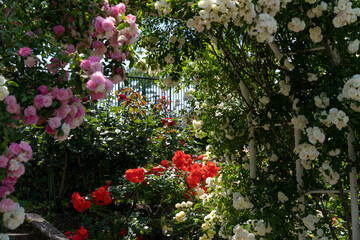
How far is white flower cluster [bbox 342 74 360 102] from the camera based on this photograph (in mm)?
1935

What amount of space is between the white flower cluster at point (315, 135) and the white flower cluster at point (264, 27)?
0.52m

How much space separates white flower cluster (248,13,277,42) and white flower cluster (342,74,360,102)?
44 cm

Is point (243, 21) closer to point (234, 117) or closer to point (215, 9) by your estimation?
point (215, 9)

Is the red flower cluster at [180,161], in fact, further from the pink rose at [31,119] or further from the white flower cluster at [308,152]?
the pink rose at [31,119]

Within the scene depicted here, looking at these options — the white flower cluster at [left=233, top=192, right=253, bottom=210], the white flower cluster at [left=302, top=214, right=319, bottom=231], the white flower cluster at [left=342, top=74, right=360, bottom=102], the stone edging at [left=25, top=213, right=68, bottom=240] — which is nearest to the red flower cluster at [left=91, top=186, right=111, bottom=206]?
the stone edging at [left=25, top=213, right=68, bottom=240]

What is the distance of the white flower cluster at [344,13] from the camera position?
2.01m

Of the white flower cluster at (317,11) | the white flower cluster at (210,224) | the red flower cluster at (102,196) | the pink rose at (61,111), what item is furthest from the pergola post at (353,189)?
the red flower cluster at (102,196)

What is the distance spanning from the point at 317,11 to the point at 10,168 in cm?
164

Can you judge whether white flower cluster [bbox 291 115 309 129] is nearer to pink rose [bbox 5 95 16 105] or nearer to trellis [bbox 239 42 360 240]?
trellis [bbox 239 42 360 240]

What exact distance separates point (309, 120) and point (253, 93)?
0.86 metres

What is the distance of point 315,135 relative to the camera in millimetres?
2066

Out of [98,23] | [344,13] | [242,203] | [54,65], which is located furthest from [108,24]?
[242,203]

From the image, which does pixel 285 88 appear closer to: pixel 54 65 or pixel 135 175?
pixel 54 65

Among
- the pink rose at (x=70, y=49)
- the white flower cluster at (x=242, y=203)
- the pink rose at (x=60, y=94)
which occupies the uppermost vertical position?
the pink rose at (x=70, y=49)
